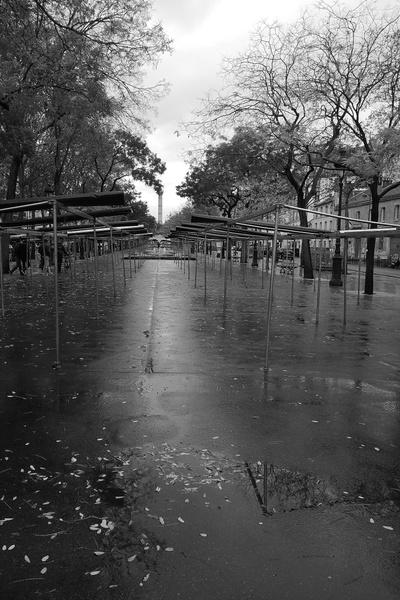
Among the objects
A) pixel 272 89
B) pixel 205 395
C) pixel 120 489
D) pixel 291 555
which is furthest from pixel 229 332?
pixel 272 89

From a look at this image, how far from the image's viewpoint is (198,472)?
3826 mm

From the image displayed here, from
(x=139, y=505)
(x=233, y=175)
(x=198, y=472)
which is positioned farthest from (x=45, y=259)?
(x=139, y=505)

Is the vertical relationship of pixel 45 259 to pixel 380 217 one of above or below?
below

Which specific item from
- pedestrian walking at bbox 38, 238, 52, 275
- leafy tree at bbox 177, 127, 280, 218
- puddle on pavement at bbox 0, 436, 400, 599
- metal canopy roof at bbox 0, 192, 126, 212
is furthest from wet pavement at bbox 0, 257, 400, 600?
pedestrian walking at bbox 38, 238, 52, 275

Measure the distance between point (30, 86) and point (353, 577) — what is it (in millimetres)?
14409

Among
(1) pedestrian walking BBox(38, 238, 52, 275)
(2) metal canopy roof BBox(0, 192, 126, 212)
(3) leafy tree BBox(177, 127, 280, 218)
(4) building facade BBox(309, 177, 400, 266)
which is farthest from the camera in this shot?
(4) building facade BBox(309, 177, 400, 266)

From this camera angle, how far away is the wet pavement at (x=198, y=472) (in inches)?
105

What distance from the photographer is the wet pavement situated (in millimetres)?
2668

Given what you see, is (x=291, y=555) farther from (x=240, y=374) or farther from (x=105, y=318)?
(x=105, y=318)

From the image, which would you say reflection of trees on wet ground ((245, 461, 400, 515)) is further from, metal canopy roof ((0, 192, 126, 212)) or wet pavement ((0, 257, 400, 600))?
metal canopy roof ((0, 192, 126, 212))

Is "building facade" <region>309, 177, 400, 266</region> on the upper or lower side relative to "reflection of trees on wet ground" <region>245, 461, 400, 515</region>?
upper

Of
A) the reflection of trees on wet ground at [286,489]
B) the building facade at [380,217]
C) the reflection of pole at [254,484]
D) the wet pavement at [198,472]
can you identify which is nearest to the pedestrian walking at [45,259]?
the wet pavement at [198,472]

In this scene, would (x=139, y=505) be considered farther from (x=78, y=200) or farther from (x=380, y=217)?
(x=380, y=217)

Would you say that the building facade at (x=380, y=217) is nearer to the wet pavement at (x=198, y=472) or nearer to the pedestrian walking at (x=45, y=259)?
the pedestrian walking at (x=45, y=259)
